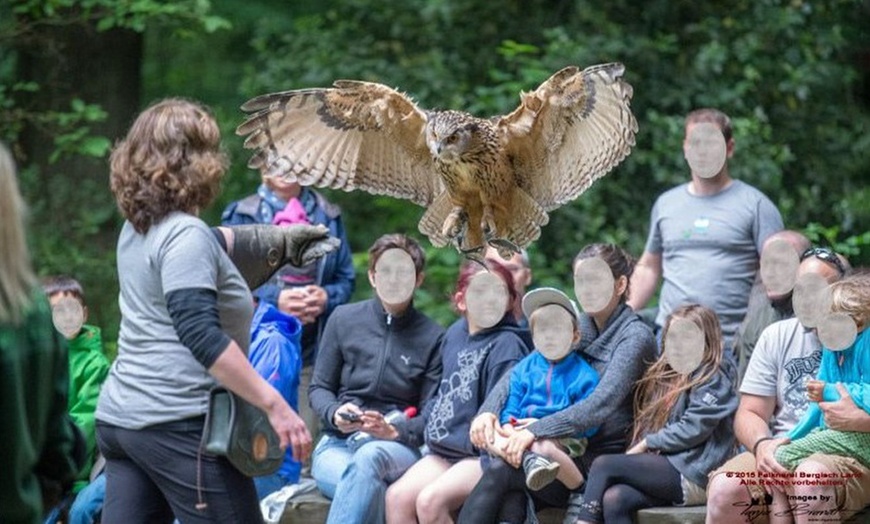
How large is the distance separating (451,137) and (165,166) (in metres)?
2.20

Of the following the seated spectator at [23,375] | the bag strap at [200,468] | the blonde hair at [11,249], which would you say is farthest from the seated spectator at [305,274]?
the blonde hair at [11,249]

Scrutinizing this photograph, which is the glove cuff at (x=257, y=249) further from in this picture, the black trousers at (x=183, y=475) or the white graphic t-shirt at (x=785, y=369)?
the white graphic t-shirt at (x=785, y=369)

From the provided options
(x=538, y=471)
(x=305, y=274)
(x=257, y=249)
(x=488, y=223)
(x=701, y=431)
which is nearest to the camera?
(x=257, y=249)

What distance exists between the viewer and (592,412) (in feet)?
15.5

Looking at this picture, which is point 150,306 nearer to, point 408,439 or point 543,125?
point 408,439

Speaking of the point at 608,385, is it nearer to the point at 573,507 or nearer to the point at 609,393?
the point at 609,393

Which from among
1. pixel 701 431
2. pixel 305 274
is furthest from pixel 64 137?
pixel 701 431

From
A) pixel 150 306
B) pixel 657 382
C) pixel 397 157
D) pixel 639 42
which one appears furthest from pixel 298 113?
pixel 639 42

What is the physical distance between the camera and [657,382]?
191 inches

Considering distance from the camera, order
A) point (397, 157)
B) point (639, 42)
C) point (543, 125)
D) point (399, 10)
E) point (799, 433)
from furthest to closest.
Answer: point (399, 10)
point (639, 42)
point (397, 157)
point (543, 125)
point (799, 433)

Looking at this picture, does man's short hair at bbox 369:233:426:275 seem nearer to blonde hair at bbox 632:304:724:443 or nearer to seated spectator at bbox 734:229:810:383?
blonde hair at bbox 632:304:724:443

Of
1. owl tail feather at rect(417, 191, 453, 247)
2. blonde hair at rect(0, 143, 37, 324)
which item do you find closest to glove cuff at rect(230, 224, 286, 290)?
blonde hair at rect(0, 143, 37, 324)

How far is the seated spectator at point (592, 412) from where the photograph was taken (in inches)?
184

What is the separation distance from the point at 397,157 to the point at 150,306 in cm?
254
